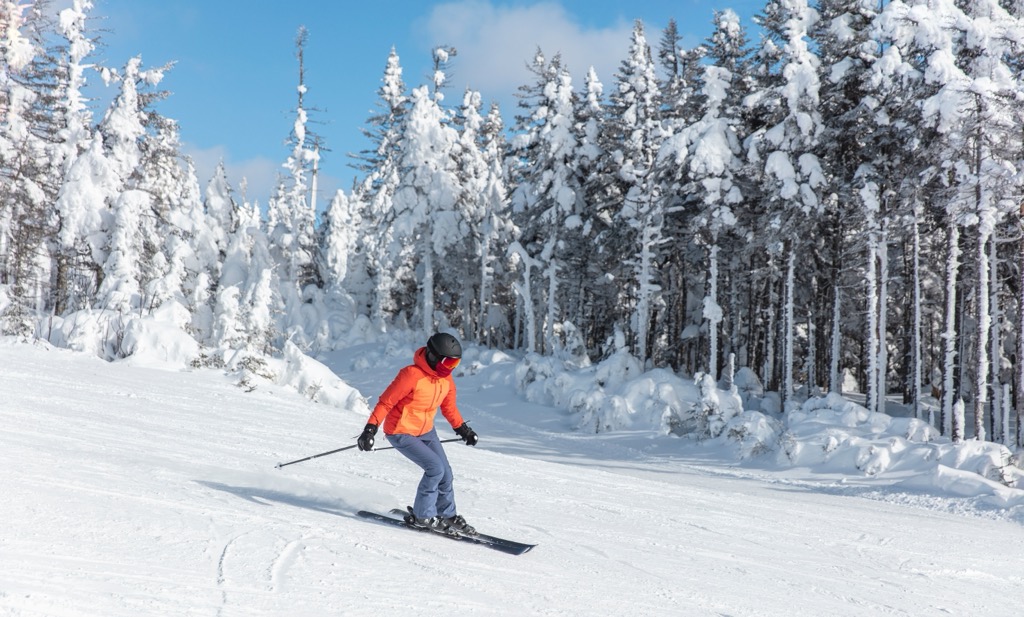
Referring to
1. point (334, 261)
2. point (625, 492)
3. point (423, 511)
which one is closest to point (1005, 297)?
point (625, 492)

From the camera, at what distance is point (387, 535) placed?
669cm

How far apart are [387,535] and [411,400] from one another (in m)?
1.22

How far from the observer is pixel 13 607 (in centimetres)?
392

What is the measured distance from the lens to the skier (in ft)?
21.9

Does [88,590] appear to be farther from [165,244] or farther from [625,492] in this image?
[165,244]

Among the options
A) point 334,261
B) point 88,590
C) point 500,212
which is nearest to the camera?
point 88,590

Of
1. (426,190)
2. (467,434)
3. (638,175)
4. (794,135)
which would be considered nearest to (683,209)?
(638,175)

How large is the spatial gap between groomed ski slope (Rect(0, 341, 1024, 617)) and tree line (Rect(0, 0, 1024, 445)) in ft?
25.2

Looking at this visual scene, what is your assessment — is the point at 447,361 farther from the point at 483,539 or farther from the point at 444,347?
the point at 483,539

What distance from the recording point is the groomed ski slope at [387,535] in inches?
193

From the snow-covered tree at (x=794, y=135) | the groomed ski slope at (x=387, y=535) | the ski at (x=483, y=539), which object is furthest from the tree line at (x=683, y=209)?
the ski at (x=483, y=539)

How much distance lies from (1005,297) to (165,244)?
32112 mm

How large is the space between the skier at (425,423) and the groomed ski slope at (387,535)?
287 millimetres

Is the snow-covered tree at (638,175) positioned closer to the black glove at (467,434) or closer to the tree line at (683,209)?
the tree line at (683,209)
